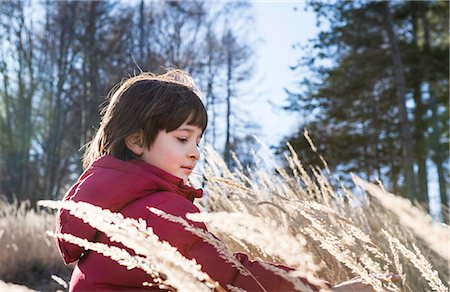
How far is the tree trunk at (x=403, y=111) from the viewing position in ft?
38.7

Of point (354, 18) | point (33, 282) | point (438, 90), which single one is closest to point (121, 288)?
point (33, 282)

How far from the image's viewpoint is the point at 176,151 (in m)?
1.81

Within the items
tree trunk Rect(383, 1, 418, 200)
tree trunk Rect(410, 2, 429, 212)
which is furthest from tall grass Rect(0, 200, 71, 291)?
tree trunk Rect(410, 2, 429, 212)

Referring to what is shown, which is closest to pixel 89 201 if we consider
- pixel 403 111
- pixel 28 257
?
pixel 28 257

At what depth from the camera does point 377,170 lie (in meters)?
15.1

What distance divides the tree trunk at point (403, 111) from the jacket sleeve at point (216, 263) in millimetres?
10553

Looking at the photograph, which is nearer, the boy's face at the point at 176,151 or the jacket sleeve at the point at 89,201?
the jacket sleeve at the point at 89,201

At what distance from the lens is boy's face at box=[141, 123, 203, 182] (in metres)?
1.80

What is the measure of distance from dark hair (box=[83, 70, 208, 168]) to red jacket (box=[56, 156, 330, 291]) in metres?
0.17

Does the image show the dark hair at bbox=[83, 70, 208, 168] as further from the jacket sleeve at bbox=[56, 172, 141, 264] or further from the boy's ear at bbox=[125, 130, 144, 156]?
the jacket sleeve at bbox=[56, 172, 141, 264]

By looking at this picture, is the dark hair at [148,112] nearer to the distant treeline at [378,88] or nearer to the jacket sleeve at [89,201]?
the jacket sleeve at [89,201]

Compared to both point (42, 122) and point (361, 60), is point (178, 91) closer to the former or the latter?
point (361, 60)

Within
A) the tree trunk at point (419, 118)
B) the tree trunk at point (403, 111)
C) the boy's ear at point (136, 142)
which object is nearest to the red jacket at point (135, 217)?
the boy's ear at point (136, 142)

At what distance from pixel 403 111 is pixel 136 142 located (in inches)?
451
